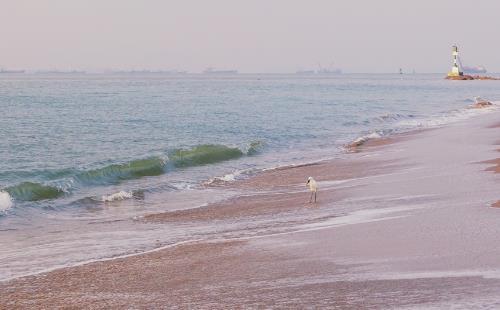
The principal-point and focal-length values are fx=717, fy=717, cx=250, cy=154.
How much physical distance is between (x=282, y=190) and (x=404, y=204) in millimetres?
5842

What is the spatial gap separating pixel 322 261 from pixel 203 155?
20.9m

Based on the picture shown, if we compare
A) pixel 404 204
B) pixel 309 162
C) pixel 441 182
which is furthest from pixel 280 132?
pixel 404 204

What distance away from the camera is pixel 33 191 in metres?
20.4

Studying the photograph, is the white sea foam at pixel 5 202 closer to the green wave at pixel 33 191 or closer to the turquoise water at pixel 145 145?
the turquoise water at pixel 145 145

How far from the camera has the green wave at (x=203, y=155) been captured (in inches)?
1127

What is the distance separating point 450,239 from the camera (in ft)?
33.1

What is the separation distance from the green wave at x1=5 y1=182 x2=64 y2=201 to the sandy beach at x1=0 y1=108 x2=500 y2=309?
18.0 ft

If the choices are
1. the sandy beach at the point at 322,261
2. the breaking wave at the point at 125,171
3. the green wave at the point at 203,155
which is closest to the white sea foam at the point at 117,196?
the breaking wave at the point at 125,171

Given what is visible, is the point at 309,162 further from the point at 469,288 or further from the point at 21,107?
the point at 21,107

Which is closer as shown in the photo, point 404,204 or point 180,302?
point 180,302

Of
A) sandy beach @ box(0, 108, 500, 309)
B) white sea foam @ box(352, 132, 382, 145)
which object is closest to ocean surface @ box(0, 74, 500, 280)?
white sea foam @ box(352, 132, 382, 145)

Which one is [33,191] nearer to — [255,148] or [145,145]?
[145,145]

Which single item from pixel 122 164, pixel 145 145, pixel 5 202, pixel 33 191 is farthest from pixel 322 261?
pixel 145 145

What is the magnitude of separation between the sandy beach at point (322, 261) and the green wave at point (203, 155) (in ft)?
39.8
